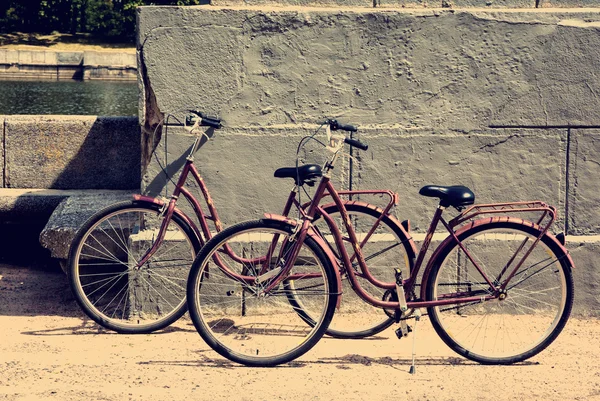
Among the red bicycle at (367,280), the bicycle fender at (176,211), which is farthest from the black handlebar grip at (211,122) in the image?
the red bicycle at (367,280)

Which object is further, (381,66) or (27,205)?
(27,205)

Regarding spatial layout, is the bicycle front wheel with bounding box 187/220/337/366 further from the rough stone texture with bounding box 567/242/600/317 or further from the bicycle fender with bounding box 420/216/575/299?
the rough stone texture with bounding box 567/242/600/317

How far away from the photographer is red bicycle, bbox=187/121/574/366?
187 inches

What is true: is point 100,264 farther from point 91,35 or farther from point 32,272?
point 91,35

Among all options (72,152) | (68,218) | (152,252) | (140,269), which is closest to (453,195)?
(152,252)

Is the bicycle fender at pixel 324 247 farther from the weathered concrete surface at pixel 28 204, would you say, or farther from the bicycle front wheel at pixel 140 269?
the weathered concrete surface at pixel 28 204

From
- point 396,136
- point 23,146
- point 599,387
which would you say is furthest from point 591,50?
point 23,146

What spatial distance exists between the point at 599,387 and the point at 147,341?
7.72 ft

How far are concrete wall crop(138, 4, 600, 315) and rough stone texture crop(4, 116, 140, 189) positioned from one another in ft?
3.95

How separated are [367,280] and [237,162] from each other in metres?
1.08

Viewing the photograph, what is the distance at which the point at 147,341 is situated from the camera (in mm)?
5273

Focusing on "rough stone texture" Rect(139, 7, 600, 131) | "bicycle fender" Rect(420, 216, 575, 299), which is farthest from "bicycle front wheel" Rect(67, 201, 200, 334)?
"bicycle fender" Rect(420, 216, 575, 299)

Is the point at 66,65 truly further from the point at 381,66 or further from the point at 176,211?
the point at 176,211

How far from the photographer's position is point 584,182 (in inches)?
227
